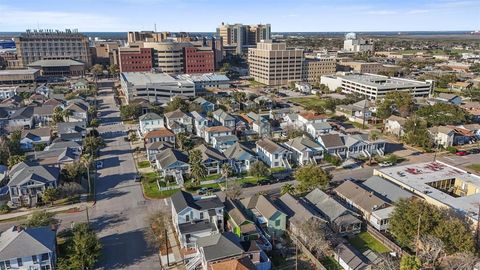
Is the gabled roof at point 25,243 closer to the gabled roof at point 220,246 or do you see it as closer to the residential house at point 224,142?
the gabled roof at point 220,246

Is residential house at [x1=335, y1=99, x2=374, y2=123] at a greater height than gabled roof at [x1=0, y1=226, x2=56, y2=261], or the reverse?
residential house at [x1=335, y1=99, x2=374, y2=123]

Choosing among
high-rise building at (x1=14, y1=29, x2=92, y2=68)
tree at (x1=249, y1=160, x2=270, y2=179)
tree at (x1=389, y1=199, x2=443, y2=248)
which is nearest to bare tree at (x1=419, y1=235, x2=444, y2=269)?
tree at (x1=389, y1=199, x2=443, y2=248)

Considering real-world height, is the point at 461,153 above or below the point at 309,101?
below

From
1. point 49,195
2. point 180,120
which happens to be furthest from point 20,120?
point 49,195

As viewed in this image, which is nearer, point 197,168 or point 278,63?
point 197,168

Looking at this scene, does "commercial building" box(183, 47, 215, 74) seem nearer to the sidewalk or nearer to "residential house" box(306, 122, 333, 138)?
"residential house" box(306, 122, 333, 138)

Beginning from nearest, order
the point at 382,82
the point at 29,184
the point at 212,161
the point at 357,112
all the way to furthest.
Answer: the point at 29,184 → the point at 212,161 → the point at 357,112 → the point at 382,82

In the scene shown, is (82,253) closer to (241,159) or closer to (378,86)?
(241,159)
